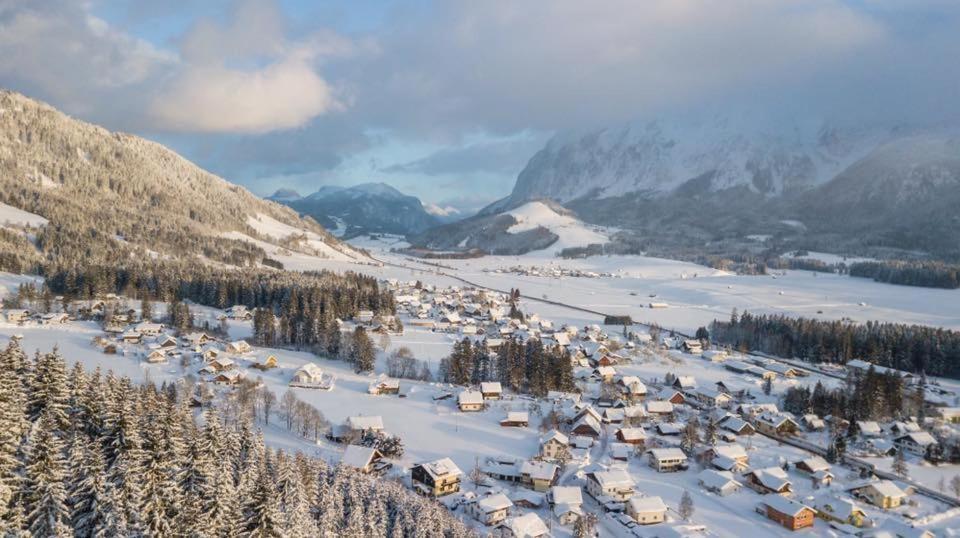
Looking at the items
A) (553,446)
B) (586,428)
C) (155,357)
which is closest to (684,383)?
(586,428)

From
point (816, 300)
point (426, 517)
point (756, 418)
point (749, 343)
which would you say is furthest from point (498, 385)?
point (816, 300)

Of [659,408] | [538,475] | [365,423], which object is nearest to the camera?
[538,475]

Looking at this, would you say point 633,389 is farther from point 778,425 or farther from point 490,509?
point 490,509

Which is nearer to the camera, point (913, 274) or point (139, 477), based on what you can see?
point (139, 477)

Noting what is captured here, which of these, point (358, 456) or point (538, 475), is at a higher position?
point (358, 456)

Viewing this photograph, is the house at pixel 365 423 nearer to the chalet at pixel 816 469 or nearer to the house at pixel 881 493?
the chalet at pixel 816 469

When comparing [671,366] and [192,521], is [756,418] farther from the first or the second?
[192,521]

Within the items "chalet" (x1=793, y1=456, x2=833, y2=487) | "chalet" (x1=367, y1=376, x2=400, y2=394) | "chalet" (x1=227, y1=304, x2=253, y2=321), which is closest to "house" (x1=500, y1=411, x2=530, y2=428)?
"chalet" (x1=367, y1=376, x2=400, y2=394)
